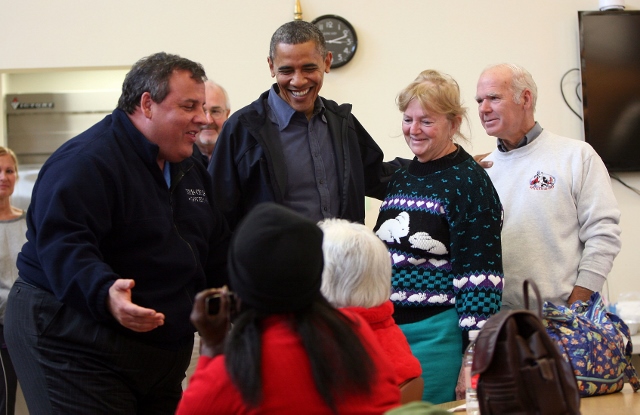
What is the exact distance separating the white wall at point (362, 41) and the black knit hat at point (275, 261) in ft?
13.0

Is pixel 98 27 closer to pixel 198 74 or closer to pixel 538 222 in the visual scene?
pixel 198 74

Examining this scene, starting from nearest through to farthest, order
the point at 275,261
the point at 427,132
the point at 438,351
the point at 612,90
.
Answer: the point at 275,261
the point at 438,351
the point at 427,132
the point at 612,90

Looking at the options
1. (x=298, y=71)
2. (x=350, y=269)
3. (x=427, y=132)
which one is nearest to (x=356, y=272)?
(x=350, y=269)

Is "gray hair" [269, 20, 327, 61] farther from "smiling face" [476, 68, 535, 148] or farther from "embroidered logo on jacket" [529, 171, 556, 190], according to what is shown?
"embroidered logo on jacket" [529, 171, 556, 190]

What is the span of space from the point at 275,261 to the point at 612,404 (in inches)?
50.7

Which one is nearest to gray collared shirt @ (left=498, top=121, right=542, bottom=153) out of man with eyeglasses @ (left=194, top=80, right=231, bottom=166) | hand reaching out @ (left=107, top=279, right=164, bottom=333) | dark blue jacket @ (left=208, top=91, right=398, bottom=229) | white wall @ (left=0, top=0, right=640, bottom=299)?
dark blue jacket @ (left=208, top=91, right=398, bottom=229)

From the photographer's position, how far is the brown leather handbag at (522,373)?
Result: 145cm

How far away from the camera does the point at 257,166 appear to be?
8.94ft

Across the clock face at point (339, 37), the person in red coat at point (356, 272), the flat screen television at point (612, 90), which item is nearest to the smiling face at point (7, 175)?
the clock face at point (339, 37)

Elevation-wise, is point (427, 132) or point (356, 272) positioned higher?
point (427, 132)

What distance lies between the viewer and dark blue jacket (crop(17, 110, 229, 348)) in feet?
6.92

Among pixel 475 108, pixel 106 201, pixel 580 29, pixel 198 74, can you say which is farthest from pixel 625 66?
pixel 106 201

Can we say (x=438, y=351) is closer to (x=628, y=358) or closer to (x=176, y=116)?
(x=628, y=358)

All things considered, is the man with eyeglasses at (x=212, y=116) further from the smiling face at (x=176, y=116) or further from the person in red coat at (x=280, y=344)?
the person in red coat at (x=280, y=344)
